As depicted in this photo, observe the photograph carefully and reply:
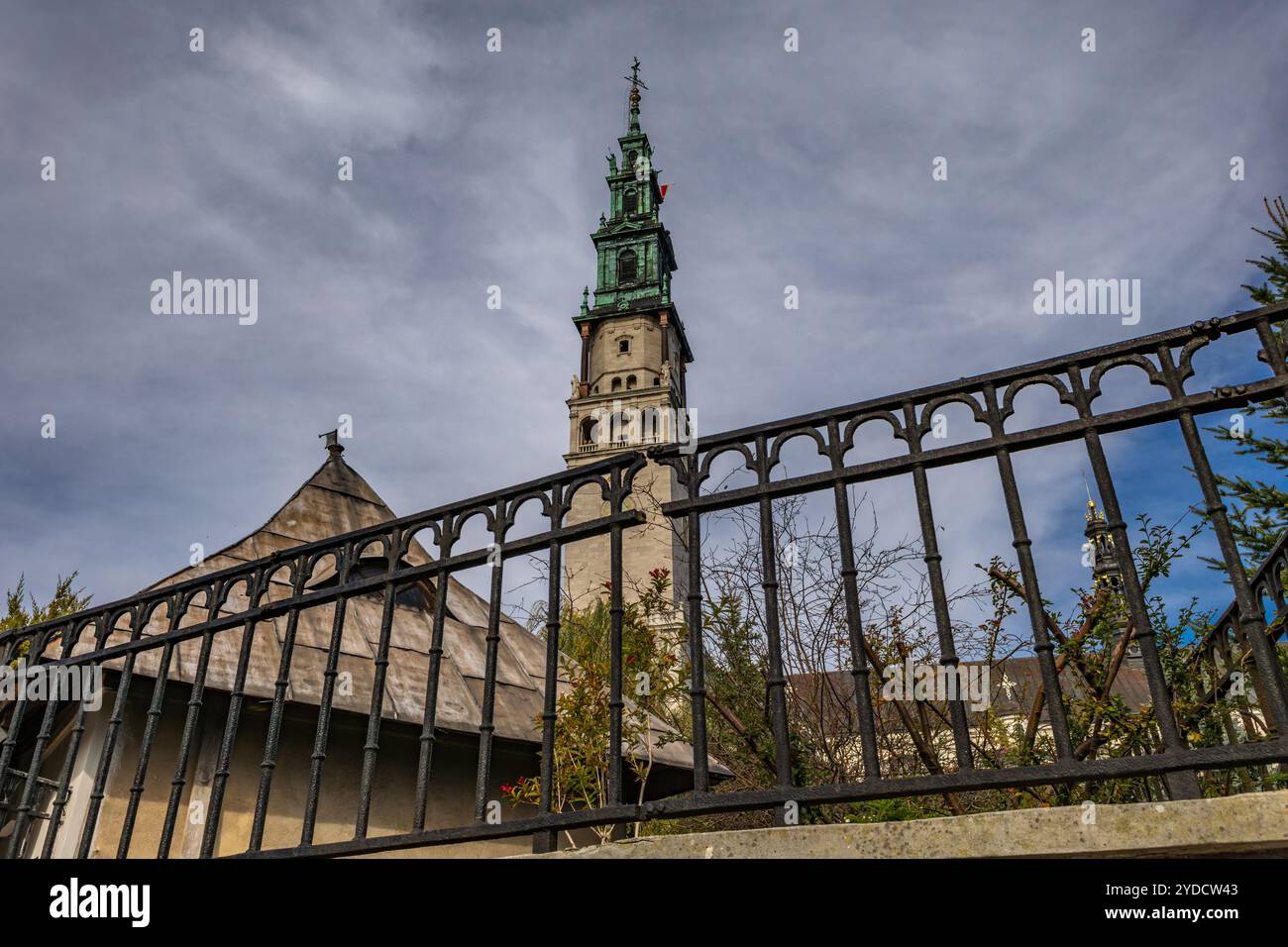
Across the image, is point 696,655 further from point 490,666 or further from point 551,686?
point 490,666

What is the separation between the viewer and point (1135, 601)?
256 cm

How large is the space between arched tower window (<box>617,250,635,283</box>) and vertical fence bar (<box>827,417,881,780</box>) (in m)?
55.0

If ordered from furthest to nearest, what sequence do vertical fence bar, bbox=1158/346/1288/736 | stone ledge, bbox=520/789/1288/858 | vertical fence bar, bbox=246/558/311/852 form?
vertical fence bar, bbox=246/558/311/852 < vertical fence bar, bbox=1158/346/1288/736 < stone ledge, bbox=520/789/1288/858

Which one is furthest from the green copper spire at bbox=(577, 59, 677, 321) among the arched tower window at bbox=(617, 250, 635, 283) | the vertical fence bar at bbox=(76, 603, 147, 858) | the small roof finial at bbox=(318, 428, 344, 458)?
the vertical fence bar at bbox=(76, 603, 147, 858)

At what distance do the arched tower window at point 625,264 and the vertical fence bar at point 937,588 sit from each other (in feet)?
181

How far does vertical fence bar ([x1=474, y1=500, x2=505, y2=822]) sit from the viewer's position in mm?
3293

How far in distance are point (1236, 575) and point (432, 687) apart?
2.74 metres

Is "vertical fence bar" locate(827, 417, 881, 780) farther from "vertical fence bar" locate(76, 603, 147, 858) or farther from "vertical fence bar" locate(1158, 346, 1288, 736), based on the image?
"vertical fence bar" locate(76, 603, 147, 858)

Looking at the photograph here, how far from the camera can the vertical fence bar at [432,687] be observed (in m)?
3.38

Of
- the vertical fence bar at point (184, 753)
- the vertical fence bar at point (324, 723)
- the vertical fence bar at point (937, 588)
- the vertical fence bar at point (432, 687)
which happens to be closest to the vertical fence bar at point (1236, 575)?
the vertical fence bar at point (937, 588)

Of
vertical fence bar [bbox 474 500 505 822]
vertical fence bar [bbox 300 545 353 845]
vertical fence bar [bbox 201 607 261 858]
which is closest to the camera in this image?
vertical fence bar [bbox 474 500 505 822]
